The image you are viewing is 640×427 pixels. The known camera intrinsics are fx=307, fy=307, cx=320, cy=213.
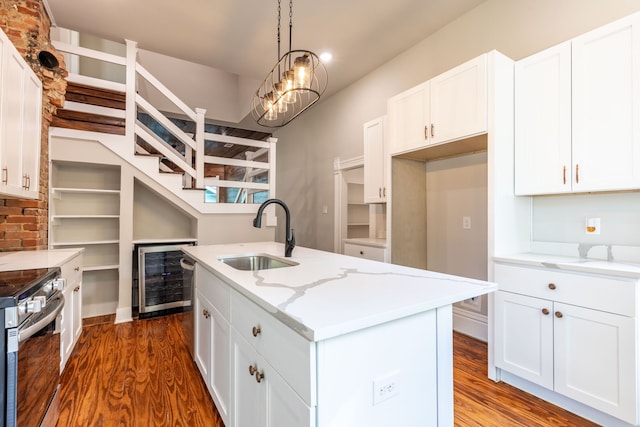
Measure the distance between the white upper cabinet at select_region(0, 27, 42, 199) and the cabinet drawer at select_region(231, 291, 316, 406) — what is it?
6.26ft

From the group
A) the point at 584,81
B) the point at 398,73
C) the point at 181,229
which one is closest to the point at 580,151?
the point at 584,81

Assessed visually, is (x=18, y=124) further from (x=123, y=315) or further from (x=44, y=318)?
(x=123, y=315)

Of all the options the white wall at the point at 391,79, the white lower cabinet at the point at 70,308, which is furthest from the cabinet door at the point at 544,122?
the white lower cabinet at the point at 70,308

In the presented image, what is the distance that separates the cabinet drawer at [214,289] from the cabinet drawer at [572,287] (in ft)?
6.03

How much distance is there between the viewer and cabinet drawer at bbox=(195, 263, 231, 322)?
152 centimetres

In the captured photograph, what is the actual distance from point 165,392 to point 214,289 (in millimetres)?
941

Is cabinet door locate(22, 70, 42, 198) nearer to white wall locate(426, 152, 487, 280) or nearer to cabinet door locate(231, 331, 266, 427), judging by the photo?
cabinet door locate(231, 331, 266, 427)

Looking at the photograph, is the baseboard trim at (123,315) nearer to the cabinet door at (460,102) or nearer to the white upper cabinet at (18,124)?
the white upper cabinet at (18,124)

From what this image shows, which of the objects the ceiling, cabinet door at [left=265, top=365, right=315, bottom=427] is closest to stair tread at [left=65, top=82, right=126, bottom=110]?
the ceiling

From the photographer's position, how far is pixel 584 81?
1.90 metres

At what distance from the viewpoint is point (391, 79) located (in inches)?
150

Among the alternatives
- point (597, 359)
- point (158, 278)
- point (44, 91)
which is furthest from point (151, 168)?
point (597, 359)

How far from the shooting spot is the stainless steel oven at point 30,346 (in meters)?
1.14

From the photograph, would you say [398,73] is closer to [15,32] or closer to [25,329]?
[15,32]
